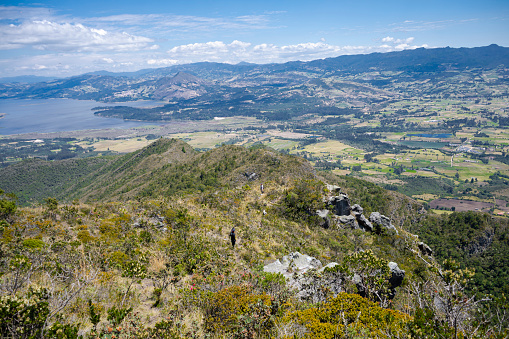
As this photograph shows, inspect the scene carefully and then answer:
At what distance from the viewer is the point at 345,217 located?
35.6 m

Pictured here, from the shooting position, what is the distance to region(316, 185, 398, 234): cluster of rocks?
3397cm

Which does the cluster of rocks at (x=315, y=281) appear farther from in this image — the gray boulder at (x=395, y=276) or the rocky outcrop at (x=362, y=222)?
the rocky outcrop at (x=362, y=222)

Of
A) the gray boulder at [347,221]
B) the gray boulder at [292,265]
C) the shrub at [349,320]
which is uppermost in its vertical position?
the shrub at [349,320]

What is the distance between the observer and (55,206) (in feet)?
69.9

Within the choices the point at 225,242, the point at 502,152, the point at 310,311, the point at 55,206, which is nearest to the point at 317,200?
the point at 225,242

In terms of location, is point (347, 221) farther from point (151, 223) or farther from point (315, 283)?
point (151, 223)

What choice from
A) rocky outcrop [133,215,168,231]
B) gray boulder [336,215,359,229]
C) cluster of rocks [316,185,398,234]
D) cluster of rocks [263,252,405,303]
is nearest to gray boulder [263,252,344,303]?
cluster of rocks [263,252,405,303]

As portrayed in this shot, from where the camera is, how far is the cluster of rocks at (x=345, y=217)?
33969 millimetres

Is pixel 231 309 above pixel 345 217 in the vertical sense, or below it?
above

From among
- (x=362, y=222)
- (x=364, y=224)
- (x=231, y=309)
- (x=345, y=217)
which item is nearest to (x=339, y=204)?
(x=345, y=217)

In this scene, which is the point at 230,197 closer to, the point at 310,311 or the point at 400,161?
the point at 310,311

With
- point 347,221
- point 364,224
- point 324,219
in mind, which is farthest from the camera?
point 364,224

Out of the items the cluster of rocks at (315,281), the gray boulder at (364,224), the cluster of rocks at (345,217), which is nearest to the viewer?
the cluster of rocks at (315,281)

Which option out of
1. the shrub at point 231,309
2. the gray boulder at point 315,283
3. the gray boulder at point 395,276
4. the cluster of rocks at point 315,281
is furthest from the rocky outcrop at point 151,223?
the gray boulder at point 395,276
